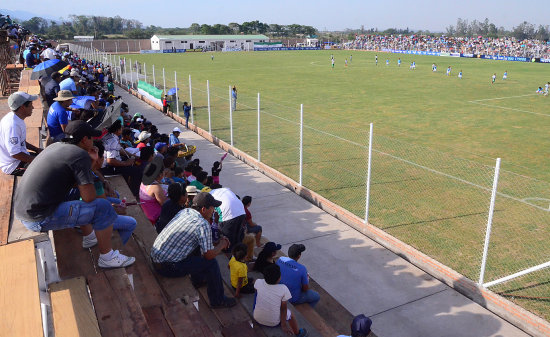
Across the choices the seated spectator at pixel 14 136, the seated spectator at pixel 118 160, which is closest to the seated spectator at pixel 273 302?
the seated spectator at pixel 14 136

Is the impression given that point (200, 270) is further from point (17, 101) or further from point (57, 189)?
point (17, 101)

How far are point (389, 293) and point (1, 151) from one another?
593 cm

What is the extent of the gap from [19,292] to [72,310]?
1.41 feet

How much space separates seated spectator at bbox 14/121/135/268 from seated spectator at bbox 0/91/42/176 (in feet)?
5.15

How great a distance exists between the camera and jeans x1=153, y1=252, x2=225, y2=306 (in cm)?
471

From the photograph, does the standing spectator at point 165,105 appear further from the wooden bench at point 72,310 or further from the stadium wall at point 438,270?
the wooden bench at point 72,310

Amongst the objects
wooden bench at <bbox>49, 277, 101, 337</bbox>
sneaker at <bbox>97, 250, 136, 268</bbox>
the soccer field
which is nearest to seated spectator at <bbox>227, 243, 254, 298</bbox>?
sneaker at <bbox>97, 250, 136, 268</bbox>

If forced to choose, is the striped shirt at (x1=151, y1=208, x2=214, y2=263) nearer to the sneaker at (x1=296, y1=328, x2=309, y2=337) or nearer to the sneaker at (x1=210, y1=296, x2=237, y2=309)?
the sneaker at (x1=210, y1=296, x2=237, y2=309)

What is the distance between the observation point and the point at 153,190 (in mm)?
6375

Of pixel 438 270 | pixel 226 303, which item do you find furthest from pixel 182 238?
pixel 438 270

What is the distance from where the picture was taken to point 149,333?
324cm

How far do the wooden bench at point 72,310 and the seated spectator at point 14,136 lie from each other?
244 cm

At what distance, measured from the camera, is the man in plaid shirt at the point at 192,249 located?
4605 millimetres

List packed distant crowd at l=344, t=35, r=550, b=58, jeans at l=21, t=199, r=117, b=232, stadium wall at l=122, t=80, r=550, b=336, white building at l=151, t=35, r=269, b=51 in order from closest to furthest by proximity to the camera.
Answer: jeans at l=21, t=199, r=117, b=232 < stadium wall at l=122, t=80, r=550, b=336 < packed distant crowd at l=344, t=35, r=550, b=58 < white building at l=151, t=35, r=269, b=51
